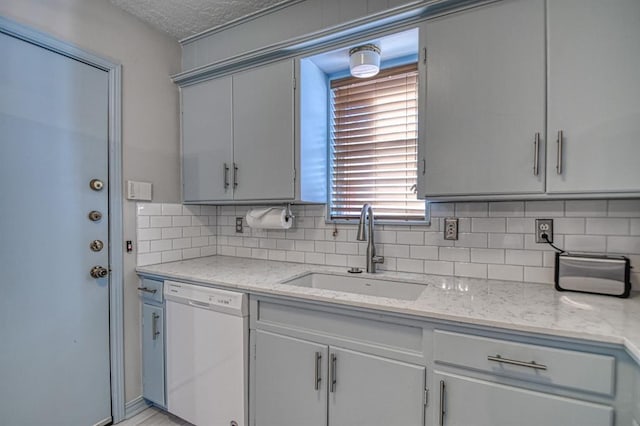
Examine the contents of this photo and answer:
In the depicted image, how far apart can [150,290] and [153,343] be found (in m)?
0.34

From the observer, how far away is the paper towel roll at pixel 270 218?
2.04 m

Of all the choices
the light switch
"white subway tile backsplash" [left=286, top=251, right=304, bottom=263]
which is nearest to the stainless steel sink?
"white subway tile backsplash" [left=286, top=251, right=304, bottom=263]

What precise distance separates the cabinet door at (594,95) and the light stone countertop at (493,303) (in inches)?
18.1

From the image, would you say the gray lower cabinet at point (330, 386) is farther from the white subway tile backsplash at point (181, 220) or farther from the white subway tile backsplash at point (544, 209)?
the white subway tile backsplash at point (181, 220)

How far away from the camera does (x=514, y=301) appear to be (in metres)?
1.25

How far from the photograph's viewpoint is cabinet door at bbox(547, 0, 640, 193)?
3.75 ft

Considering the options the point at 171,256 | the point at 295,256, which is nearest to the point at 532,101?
the point at 295,256

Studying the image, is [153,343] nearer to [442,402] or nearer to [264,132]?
[264,132]

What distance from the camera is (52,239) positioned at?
1643 millimetres

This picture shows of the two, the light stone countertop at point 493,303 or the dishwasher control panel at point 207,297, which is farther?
the dishwasher control panel at point 207,297

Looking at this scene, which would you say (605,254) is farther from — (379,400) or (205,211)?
(205,211)

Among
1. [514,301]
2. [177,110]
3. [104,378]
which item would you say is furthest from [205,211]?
[514,301]

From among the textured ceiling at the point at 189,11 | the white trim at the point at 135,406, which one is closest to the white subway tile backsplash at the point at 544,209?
the textured ceiling at the point at 189,11

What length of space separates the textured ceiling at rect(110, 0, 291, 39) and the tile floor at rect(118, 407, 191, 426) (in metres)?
2.60
